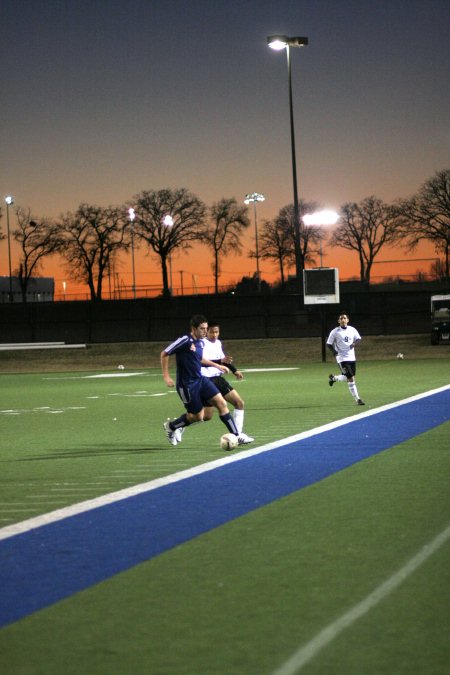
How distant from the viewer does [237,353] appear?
156 ft

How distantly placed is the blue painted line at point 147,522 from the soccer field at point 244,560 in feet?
0.10

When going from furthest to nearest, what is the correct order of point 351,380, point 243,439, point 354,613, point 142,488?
point 351,380, point 243,439, point 142,488, point 354,613

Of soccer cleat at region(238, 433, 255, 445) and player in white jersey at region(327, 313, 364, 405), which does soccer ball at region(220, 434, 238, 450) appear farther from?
player in white jersey at region(327, 313, 364, 405)

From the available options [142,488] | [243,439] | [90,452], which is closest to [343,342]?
[243,439]

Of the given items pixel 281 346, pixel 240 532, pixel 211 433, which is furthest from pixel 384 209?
pixel 240 532

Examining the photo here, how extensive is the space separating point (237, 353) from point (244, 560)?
4031cm

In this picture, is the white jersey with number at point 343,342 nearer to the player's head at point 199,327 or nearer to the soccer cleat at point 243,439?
the soccer cleat at point 243,439

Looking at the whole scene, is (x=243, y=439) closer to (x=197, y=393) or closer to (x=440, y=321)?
(x=197, y=393)

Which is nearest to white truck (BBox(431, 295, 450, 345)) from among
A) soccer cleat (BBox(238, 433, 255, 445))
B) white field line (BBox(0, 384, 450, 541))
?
white field line (BBox(0, 384, 450, 541))

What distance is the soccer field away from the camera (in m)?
5.14

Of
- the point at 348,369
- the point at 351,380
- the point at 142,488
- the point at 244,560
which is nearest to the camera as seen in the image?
the point at 244,560

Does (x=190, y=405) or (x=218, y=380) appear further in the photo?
(x=218, y=380)

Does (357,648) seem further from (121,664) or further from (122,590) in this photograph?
(122,590)

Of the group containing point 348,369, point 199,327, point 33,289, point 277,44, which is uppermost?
point 277,44
